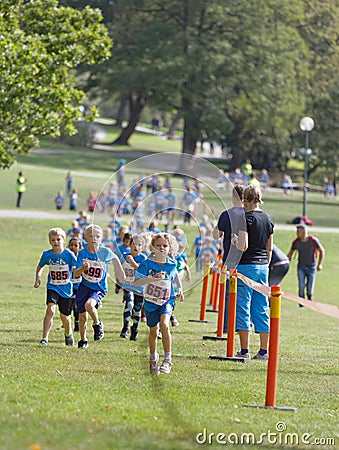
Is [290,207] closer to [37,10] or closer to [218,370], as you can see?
[37,10]

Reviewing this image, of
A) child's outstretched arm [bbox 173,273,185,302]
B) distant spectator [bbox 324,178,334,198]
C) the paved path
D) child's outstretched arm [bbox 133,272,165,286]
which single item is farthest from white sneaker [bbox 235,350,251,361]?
distant spectator [bbox 324,178,334,198]

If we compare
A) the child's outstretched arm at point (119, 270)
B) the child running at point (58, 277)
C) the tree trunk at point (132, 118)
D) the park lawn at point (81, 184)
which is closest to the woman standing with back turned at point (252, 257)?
the child's outstretched arm at point (119, 270)

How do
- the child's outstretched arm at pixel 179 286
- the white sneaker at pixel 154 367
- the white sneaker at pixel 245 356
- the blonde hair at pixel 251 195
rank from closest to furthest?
the white sneaker at pixel 154 367, the child's outstretched arm at pixel 179 286, the blonde hair at pixel 251 195, the white sneaker at pixel 245 356

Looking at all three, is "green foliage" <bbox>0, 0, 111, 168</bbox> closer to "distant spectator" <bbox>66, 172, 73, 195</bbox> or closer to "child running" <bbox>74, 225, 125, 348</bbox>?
"child running" <bbox>74, 225, 125, 348</bbox>

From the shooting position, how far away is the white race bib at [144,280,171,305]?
33.7 feet

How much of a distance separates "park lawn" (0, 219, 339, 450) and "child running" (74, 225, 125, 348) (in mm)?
461

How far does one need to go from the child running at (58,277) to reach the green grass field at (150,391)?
350 mm

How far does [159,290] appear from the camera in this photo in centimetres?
1027

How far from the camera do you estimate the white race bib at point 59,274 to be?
1216cm

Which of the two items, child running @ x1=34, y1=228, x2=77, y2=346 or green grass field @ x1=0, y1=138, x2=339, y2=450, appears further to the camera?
child running @ x1=34, y1=228, x2=77, y2=346

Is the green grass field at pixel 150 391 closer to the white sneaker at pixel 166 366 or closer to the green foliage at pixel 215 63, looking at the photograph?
the white sneaker at pixel 166 366

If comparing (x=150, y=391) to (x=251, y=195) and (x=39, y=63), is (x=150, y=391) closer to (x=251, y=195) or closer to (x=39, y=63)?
(x=251, y=195)

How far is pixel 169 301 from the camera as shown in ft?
34.2

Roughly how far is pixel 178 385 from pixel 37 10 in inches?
675
